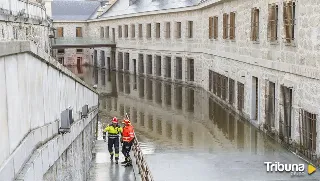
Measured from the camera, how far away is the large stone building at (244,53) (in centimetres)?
1470

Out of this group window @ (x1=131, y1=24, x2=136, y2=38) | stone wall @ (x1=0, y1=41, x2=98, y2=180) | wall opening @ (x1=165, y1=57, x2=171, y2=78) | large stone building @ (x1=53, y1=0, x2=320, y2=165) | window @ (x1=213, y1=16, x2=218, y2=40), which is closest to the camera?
stone wall @ (x1=0, y1=41, x2=98, y2=180)

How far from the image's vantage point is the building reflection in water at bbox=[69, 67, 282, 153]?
17109mm

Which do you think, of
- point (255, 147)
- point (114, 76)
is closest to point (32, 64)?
point (255, 147)

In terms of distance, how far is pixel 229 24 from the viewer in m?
24.4

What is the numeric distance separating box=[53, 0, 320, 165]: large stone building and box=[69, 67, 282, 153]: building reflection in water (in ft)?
2.84

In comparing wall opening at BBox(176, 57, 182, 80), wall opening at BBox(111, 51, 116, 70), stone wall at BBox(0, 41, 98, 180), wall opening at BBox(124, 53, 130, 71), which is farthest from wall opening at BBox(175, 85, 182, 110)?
stone wall at BBox(0, 41, 98, 180)

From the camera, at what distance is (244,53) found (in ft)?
71.4

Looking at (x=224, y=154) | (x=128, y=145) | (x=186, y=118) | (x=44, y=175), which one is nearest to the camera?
(x=44, y=175)

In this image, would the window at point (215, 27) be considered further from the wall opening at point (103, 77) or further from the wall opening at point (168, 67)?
the wall opening at point (103, 77)

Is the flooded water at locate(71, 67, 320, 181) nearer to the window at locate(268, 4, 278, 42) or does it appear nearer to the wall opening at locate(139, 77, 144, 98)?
the wall opening at locate(139, 77, 144, 98)

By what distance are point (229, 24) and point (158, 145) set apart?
10033mm

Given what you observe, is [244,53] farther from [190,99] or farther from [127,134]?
[127,134]

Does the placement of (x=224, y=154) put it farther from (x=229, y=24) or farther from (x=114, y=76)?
(x=114, y=76)

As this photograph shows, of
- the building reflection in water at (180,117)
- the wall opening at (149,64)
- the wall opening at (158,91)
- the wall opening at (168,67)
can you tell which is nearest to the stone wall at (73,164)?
the building reflection in water at (180,117)
